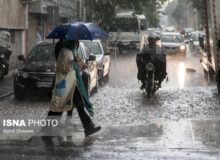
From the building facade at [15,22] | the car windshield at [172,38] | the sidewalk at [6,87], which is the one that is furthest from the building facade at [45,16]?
the car windshield at [172,38]

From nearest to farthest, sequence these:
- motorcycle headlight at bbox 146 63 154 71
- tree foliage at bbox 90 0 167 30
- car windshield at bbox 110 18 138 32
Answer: motorcycle headlight at bbox 146 63 154 71 → tree foliage at bbox 90 0 167 30 → car windshield at bbox 110 18 138 32

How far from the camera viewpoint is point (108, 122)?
10258 mm

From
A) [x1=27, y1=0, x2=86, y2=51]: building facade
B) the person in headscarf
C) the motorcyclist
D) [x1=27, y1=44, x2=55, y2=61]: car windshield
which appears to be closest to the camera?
the person in headscarf

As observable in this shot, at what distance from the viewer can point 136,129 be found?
Answer: 941 centimetres

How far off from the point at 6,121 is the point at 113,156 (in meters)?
3.83

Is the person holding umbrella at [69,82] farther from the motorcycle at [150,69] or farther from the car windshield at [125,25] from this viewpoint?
the car windshield at [125,25]

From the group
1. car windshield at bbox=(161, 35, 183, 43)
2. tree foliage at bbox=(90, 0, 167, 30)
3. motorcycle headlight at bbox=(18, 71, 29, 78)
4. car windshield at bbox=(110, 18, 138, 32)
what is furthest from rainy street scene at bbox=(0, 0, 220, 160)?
car windshield at bbox=(110, 18, 138, 32)

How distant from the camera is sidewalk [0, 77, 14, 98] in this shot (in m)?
14.8

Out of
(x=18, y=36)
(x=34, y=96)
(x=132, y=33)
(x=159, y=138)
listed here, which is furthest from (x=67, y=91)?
(x=132, y=33)

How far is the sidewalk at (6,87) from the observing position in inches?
583

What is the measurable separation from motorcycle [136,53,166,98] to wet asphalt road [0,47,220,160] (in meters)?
0.33

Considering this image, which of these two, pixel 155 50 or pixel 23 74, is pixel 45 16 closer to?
pixel 155 50

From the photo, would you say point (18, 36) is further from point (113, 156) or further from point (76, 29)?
point (113, 156)

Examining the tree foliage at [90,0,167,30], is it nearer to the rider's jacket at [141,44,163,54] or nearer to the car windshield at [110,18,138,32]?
the car windshield at [110,18,138,32]
